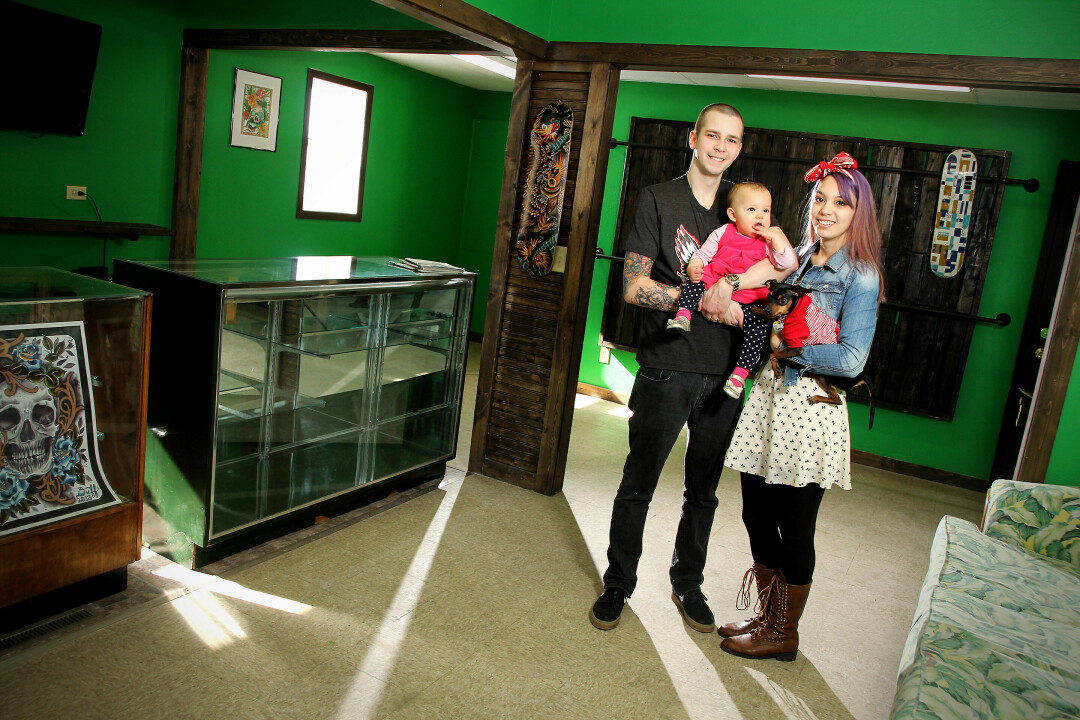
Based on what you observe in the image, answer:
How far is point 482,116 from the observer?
321 inches

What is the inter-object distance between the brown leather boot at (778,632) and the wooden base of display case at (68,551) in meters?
2.00

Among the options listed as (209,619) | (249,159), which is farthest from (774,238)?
(249,159)

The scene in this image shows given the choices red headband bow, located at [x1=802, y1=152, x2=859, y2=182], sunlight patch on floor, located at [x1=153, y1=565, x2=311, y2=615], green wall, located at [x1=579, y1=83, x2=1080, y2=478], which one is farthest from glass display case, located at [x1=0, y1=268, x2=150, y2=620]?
green wall, located at [x1=579, y1=83, x2=1080, y2=478]

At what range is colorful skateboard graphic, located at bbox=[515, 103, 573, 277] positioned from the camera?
12.6 ft

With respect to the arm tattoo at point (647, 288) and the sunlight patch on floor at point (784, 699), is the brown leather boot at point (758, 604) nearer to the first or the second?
the sunlight patch on floor at point (784, 699)

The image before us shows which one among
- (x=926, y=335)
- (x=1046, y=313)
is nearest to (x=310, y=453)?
(x=926, y=335)

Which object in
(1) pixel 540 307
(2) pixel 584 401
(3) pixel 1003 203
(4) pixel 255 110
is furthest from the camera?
(2) pixel 584 401

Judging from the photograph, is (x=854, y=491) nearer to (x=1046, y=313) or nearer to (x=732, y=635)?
(x=1046, y=313)

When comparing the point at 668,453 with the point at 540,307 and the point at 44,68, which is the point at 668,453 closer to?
the point at 540,307

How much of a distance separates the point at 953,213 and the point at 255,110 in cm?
483

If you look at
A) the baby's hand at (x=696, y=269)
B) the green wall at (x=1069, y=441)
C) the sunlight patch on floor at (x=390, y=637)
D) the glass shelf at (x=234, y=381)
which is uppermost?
the baby's hand at (x=696, y=269)

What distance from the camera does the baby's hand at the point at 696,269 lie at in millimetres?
2516

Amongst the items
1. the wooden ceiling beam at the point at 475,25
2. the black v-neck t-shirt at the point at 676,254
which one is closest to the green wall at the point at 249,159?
the wooden ceiling beam at the point at 475,25

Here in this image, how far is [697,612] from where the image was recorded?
2.87 meters
